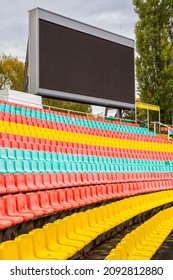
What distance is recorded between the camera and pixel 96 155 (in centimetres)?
1041

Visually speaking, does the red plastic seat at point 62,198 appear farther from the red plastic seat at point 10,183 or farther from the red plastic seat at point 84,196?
the red plastic seat at point 10,183

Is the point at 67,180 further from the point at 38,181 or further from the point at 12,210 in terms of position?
the point at 12,210

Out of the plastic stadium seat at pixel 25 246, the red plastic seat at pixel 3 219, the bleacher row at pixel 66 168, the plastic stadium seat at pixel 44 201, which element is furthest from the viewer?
the plastic stadium seat at pixel 44 201

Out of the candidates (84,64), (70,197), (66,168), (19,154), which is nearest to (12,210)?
(70,197)

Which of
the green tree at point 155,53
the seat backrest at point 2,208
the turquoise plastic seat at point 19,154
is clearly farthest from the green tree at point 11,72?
the seat backrest at point 2,208

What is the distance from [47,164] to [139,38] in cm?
1575

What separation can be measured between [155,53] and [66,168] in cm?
1495

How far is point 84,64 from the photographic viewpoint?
1329cm

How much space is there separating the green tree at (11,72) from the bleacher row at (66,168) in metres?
19.6

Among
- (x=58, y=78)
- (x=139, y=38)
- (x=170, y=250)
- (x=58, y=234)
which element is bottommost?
(x=170, y=250)

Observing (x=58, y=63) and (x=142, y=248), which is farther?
(x=58, y=63)

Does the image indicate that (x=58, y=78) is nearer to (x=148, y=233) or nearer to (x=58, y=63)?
(x=58, y=63)

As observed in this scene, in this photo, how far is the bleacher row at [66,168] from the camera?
4758 mm
